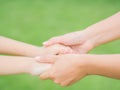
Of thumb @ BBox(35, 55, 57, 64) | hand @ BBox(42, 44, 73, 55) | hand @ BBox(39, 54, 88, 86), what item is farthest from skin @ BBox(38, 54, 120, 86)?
hand @ BBox(42, 44, 73, 55)

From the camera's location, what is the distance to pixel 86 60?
188cm

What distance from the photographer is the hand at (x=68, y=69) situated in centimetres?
190

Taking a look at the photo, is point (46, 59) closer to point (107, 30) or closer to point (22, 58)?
point (22, 58)

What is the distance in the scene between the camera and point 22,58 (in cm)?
217

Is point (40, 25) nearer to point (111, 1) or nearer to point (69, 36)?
point (111, 1)

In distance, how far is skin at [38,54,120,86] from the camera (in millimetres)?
1858

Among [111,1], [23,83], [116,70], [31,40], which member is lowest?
[116,70]

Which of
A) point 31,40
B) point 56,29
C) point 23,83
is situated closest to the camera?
point 23,83

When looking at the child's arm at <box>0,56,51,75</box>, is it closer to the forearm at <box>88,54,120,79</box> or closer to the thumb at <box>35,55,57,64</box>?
the thumb at <box>35,55,57,64</box>

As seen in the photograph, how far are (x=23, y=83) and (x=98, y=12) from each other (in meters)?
1.68

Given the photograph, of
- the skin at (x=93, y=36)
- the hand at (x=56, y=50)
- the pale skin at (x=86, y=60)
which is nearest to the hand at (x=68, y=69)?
the pale skin at (x=86, y=60)

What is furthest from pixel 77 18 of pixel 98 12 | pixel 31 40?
pixel 31 40

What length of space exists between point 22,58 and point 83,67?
45 cm

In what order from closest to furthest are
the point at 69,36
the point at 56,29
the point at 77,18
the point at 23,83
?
the point at 69,36, the point at 23,83, the point at 56,29, the point at 77,18
